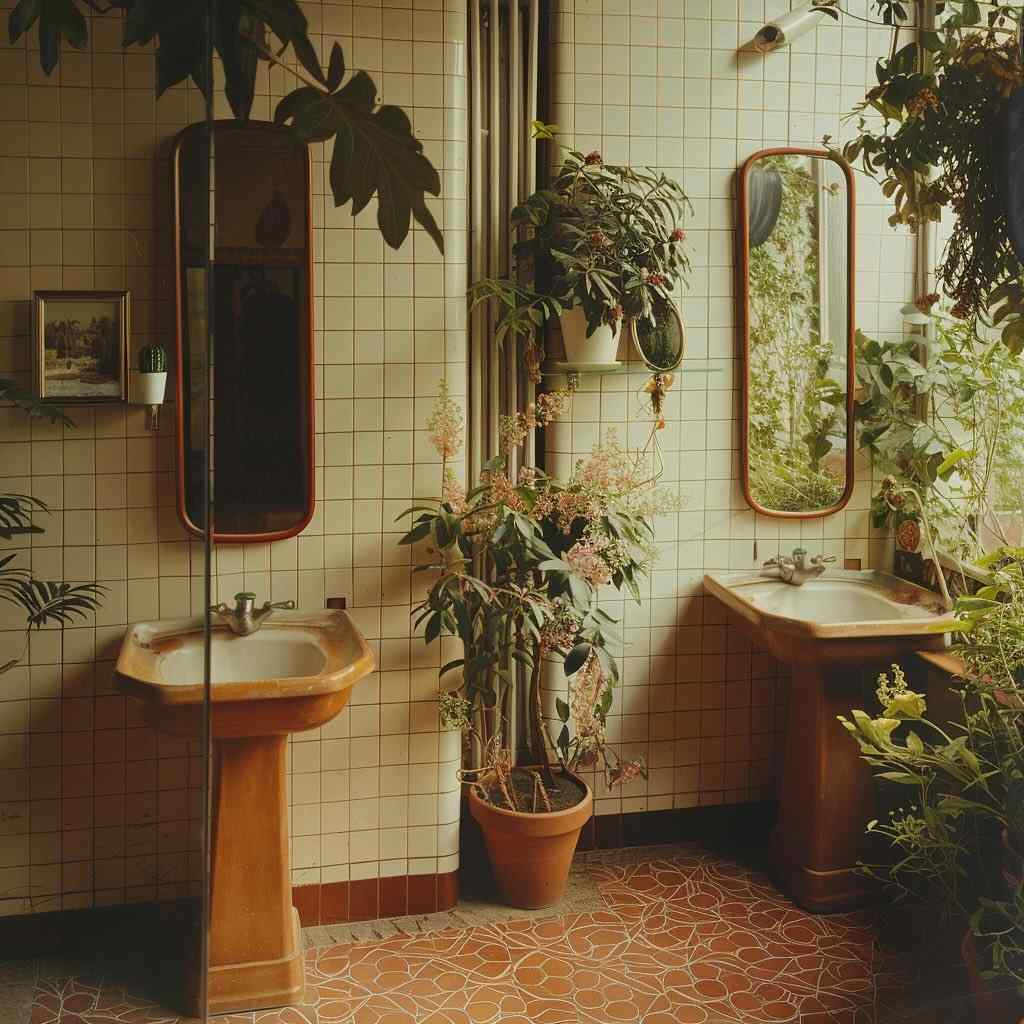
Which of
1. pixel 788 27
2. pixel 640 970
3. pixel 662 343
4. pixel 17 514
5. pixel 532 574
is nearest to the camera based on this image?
pixel 17 514

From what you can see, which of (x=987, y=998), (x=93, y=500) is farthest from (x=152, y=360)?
(x=987, y=998)

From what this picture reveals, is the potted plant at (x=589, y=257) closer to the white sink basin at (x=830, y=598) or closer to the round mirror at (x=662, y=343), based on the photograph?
the round mirror at (x=662, y=343)

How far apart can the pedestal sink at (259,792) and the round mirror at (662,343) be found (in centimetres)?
123

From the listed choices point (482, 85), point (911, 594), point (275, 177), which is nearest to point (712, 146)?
point (482, 85)

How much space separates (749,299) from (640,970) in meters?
1.93

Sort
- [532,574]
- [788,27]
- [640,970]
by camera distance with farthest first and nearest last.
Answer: [788,27] → [532,574] → [640,970]

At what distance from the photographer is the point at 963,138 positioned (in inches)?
78.6

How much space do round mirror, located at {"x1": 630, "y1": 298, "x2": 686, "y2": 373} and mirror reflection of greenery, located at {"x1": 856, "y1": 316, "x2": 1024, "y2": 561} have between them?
58 cm

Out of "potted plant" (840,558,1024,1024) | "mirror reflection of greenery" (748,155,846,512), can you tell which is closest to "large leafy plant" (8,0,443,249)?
"potted plant" (840,558,1024,1024)

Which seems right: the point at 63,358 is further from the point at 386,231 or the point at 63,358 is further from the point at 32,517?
the point at 386,231

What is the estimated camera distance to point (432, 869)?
3.03 metres

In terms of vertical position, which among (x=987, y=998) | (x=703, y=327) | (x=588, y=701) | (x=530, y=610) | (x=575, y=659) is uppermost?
(x=703, y=327)

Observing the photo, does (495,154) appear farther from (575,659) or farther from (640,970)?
(640,970)

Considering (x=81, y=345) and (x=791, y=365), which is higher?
(x=791, y=365)
